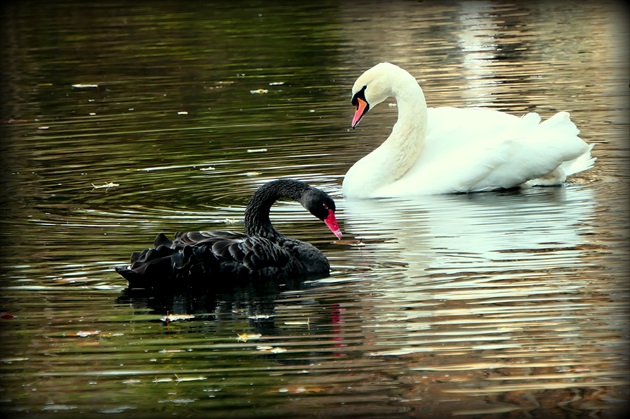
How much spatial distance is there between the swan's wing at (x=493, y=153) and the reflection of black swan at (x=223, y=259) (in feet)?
9.10

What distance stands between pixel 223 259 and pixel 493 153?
3710 mm

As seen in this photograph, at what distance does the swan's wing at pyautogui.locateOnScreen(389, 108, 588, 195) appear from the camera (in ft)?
41.7

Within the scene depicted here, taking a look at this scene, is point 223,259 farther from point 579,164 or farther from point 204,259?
point 579,164

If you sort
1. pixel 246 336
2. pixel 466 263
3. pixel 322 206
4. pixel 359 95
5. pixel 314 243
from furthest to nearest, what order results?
pixel 359 95
pixel 314 243
pixel 322 206
pixel 466 263
pixel 246 336

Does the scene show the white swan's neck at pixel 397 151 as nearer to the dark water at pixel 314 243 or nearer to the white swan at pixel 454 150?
the white swan at pixel 454 150

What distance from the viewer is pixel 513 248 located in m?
10.3

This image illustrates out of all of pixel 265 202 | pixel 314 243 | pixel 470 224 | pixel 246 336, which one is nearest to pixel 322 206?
→ pixel 265 202

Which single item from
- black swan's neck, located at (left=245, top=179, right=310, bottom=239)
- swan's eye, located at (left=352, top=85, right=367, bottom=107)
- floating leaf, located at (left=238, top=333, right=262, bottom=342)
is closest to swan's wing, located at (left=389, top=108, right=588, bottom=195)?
swan's eye, located at (left=352, top=85, right=367, bottom=107)

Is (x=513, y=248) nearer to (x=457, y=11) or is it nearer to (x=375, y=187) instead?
(x=375, y=187)

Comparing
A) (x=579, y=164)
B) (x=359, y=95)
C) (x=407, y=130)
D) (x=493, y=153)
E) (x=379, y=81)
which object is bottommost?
(x=579, y=164)

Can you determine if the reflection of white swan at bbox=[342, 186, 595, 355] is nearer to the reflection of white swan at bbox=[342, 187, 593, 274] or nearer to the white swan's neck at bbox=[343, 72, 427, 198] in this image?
the reflection of white swan at bbox=[342, 187, 593, 274]

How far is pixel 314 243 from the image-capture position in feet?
35.9

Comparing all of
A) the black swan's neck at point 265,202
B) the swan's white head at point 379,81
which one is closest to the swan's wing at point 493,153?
the swan's white head at point 379,81

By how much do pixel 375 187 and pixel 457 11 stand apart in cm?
1807
